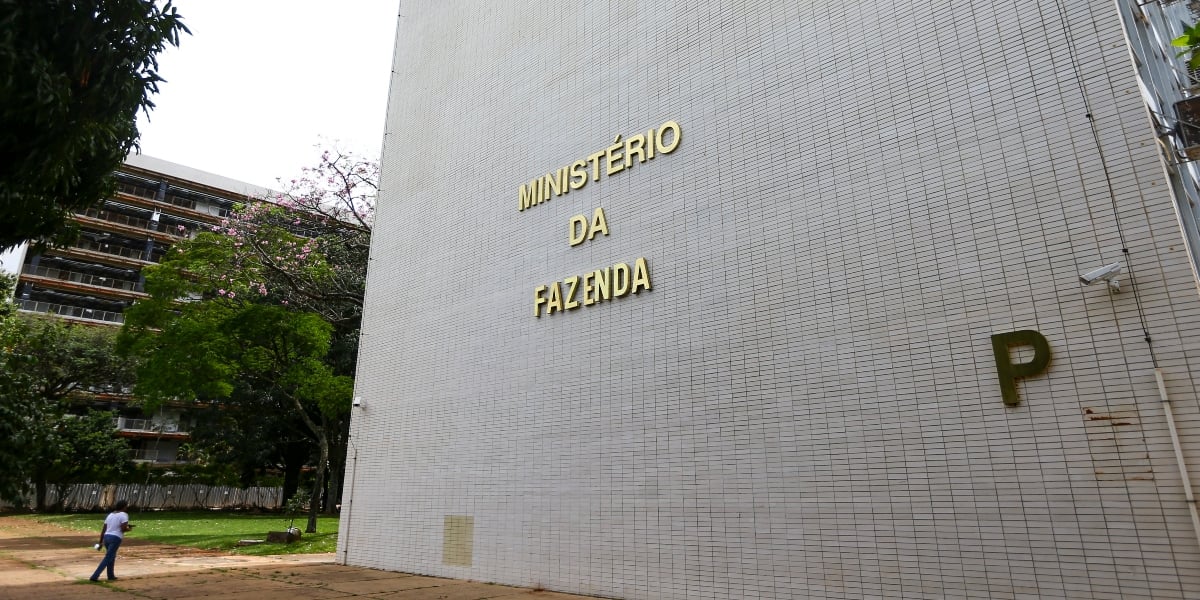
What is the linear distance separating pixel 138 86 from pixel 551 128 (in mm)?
5456

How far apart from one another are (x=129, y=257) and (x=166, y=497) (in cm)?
1972

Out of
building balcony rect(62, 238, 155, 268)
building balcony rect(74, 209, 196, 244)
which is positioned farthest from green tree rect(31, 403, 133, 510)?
building balcony rect(74, 209, 196, 244)

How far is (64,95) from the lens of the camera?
509 cm

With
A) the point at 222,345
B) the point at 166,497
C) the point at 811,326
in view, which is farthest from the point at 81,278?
the point at 811,326

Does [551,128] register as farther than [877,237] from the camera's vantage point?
Yes

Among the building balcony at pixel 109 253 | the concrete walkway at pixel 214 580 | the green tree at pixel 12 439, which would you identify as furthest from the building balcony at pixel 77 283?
the green tree at pixel 12 439

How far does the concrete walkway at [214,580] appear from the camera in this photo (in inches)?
310

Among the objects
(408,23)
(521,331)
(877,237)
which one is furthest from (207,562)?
(877,237)

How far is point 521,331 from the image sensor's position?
947 cm

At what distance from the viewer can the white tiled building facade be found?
5.00 metres

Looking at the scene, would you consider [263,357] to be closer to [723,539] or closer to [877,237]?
[723,539]

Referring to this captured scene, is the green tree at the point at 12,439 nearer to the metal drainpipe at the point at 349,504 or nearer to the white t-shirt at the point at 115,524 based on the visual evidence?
the white t-shirt at the point at 115,524

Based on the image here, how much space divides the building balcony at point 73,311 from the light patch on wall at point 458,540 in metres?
39.0

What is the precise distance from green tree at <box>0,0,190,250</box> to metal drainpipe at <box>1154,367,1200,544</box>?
27.3 feet
